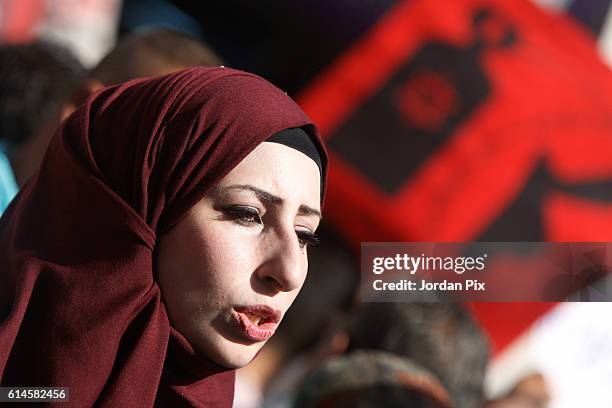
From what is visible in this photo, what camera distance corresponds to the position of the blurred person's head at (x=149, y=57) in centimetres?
161

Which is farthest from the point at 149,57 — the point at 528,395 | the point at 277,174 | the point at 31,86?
the point at 528,395

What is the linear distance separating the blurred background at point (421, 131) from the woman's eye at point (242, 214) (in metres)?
0.61

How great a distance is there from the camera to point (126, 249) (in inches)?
41.0

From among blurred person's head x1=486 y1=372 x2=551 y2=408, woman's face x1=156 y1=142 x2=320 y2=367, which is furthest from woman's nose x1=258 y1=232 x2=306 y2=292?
blurred person's head x1=486 y1=372 x2=551 y2=408

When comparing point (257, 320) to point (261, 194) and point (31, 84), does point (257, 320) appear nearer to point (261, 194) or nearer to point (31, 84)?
point (261, 194)

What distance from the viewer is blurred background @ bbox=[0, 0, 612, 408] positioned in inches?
68.6

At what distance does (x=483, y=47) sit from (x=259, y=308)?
1.76 meters

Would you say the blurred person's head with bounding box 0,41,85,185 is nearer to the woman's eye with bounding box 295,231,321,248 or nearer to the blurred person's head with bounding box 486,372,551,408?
the woman's eye with bounding box 295,231,321,248

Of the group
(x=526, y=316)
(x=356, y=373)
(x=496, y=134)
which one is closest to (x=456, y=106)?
(x=496, y=134)

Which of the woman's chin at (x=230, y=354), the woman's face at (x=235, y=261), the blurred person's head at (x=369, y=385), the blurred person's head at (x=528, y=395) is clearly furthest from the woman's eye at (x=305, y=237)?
the blurred person's head at (x=528, y=395)

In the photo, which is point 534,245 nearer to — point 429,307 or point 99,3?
point 429,307

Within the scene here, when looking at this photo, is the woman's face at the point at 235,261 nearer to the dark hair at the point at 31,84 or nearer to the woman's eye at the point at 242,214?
the woman's eye at the point at 242,214

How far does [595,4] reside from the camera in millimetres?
3137

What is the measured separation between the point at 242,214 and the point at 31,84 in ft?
3.31
